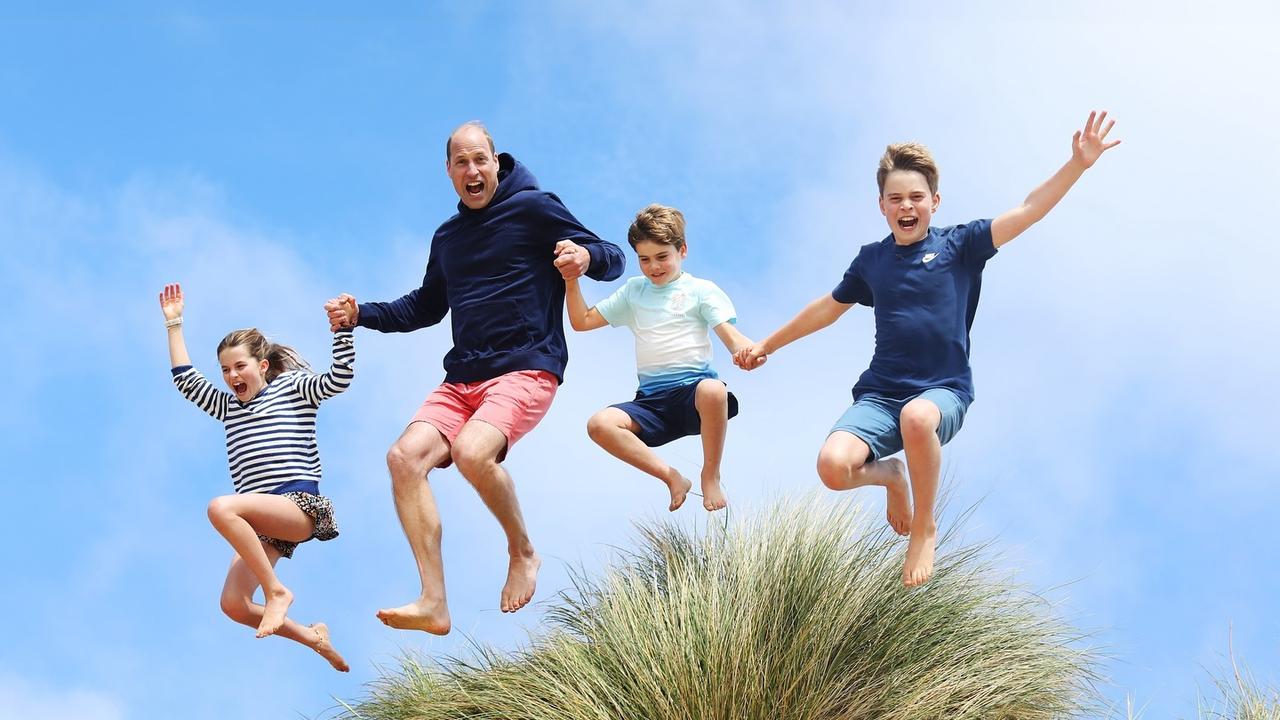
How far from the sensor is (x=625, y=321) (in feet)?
24.2

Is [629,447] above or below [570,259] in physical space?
below

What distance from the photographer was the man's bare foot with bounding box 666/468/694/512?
23.5 ft

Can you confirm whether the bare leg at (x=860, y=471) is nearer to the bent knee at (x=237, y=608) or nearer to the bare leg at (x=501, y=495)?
the bare leg at (x=501, y=495)

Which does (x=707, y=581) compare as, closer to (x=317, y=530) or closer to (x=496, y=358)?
(x=496, y=358)

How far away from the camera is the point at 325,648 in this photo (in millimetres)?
7332

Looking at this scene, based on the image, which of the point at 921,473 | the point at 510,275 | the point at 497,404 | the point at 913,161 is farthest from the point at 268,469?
the point at 913,161

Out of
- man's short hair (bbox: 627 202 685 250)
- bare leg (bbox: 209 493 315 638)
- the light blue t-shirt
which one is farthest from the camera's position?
man's short hair (bbox: 627 202 685 250)

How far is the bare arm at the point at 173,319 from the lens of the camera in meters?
7.63

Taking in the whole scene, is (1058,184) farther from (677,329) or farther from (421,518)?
(421,518)

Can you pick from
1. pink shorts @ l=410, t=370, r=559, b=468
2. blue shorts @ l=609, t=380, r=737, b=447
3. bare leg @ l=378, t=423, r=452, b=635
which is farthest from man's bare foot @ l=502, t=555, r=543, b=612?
blue shorts @ l=609, t=380, r=737, b=447

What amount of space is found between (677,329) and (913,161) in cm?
153

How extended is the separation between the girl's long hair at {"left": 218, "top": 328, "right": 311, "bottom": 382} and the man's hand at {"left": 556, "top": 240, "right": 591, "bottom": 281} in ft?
5.62

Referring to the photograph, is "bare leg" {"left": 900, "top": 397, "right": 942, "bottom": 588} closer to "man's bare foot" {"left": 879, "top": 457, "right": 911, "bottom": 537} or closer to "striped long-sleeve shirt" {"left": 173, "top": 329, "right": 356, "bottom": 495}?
"man's bare foot" {"left": 879, "top": 457, "right": 911, "bottom": 537}

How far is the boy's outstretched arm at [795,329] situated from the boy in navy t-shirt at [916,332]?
0.21 meters
